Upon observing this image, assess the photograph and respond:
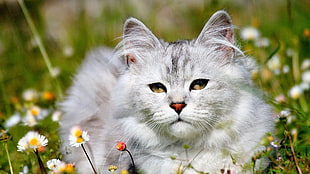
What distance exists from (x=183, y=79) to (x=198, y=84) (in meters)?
0.08

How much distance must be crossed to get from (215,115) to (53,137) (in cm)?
123

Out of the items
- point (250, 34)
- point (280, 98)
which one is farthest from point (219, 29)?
point (250, 34)

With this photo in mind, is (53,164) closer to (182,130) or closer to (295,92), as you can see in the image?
(182,130)

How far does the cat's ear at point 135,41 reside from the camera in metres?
2.50

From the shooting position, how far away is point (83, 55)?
178 inches

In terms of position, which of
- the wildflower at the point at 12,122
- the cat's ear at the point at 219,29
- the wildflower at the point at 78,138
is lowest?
the wildflower at the point at 78,138

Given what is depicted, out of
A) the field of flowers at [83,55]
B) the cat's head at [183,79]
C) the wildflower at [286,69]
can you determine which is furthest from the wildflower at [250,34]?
the cat's head at [183,79]

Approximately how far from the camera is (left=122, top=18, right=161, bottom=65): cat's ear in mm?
2504

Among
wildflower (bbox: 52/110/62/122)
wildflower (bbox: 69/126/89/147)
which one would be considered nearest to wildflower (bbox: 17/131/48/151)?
wildflower (bbox: 69/126/89/147)

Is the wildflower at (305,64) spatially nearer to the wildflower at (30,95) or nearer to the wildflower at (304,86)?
the wildflower at (304,86)

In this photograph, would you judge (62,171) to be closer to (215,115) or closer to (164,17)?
(215,115)

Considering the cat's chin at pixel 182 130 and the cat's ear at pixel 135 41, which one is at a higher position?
the cat's ear at pixel 135 41

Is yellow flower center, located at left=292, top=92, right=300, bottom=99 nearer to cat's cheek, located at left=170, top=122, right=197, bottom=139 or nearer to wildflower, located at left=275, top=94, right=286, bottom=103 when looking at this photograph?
wildflower, located at left=275, top=94, right=286, bottom=103

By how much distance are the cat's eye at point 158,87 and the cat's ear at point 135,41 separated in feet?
0.87
